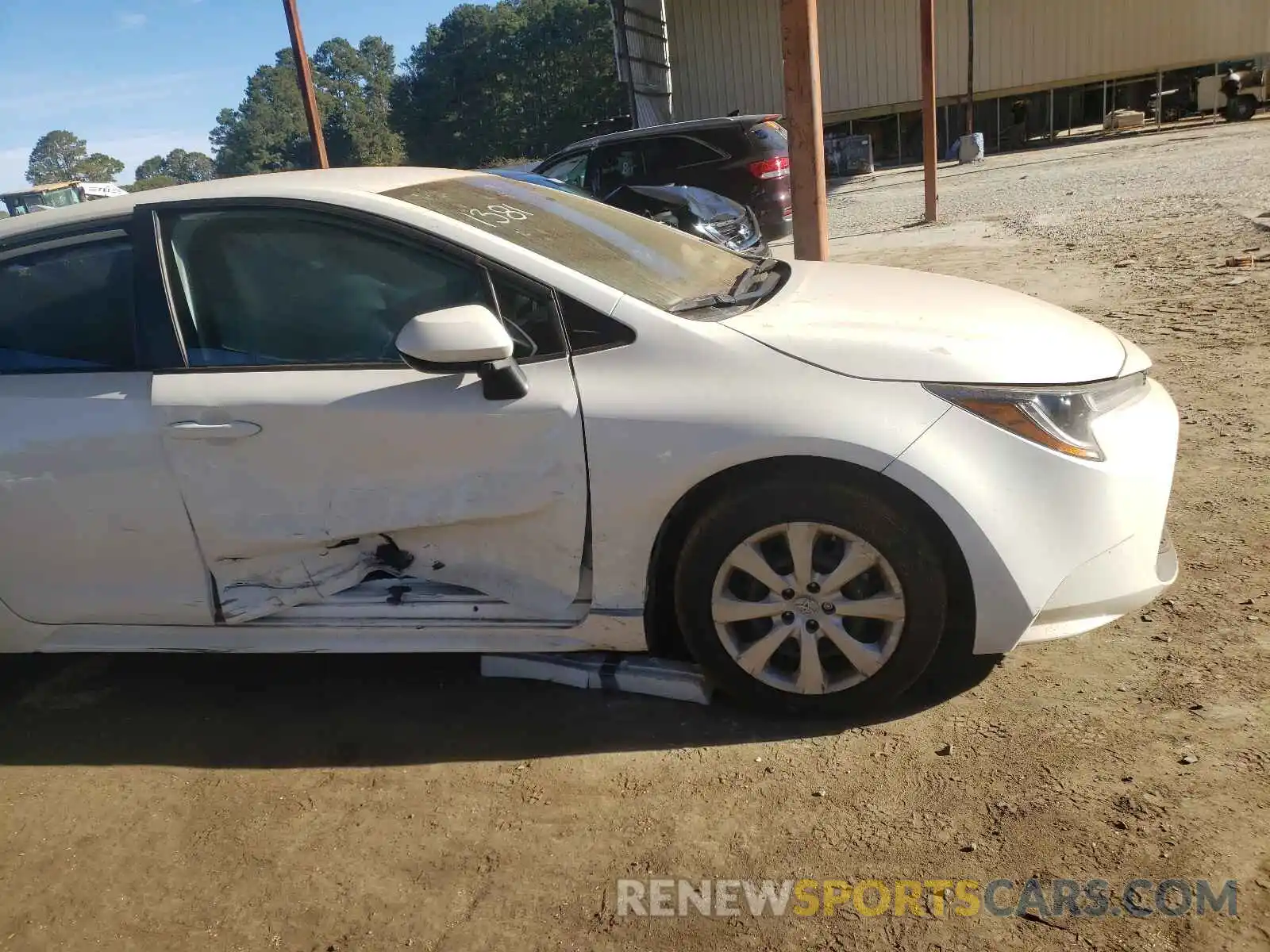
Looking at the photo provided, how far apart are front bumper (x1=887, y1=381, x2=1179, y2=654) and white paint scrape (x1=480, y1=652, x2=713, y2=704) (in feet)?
2.67

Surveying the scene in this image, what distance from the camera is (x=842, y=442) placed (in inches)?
102

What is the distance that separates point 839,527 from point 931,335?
630 mm

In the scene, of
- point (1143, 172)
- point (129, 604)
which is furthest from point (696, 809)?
point (1143, 172)

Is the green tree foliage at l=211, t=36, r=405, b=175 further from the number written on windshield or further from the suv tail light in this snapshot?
the number written on windshield

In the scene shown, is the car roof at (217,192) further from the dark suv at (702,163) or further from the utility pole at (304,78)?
the utility pole at (304,78)

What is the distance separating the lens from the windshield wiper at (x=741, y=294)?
9.85 feet

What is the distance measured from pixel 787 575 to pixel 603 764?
0.73 m

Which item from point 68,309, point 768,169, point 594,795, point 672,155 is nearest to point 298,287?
point 68,309

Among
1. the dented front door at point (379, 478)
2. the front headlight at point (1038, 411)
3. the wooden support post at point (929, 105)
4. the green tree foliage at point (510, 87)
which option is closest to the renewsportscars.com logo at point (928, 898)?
the dented front door at point (379, 478)

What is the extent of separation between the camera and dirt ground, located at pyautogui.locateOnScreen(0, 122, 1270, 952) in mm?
2252

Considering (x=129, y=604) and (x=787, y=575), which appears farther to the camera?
(x=129, y=604)

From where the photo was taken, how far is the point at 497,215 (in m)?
3.20

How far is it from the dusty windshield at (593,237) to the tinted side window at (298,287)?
8.4 inches

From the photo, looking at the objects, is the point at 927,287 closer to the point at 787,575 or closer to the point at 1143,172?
the point at 787,575
